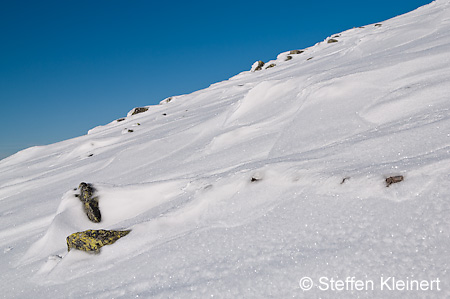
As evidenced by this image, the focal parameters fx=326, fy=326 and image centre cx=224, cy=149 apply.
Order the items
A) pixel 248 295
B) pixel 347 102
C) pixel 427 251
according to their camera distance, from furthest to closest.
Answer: pixel 347 102, pixel 248 295, pixel 427 251

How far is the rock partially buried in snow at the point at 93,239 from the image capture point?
368 centimetres

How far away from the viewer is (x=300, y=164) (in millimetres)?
3811

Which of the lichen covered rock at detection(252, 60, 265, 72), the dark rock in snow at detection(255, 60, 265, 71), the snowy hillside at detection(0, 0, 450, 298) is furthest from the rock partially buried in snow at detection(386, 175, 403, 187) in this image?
the lichen covered rock at detection(252, 60, 265, 72)

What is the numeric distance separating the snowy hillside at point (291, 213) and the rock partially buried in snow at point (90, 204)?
0.09 metres

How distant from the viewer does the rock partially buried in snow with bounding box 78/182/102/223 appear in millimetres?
4707

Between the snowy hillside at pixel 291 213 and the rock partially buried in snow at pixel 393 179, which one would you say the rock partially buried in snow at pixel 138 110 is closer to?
the snowy hillside at pixel 291 213

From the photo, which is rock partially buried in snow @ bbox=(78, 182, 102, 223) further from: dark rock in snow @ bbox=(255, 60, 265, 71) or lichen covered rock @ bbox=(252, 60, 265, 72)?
lichen covered rock @ bbox=(252, 60, 265, 72)

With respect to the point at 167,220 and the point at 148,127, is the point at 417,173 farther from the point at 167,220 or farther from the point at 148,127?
the point at 148,127

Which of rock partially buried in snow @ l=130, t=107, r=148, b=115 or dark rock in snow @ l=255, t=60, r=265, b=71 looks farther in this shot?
dark rock in snow @ l=255, t=60, r=265, b=71

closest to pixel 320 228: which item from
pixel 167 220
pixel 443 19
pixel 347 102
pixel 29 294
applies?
pixel 167 220

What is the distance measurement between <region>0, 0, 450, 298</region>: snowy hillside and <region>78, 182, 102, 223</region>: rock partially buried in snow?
9cm

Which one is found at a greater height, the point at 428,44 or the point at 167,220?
the point at 428,44

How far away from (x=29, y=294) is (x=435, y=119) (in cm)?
499

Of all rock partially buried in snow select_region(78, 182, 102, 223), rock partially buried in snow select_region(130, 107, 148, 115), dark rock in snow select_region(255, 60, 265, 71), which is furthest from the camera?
dark rock in snow select_region(255, 60, 265, 71)
